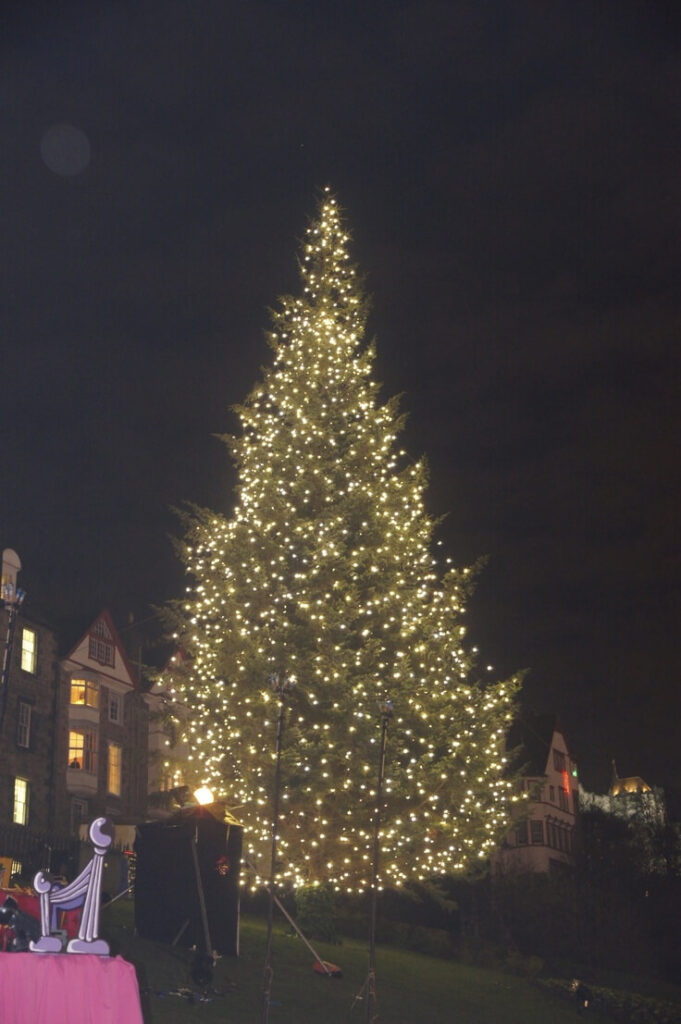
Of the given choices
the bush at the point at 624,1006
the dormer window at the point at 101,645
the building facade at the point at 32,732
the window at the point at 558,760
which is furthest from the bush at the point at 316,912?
the window at the point at 558,760

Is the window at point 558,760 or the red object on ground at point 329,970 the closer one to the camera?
the red object on ground at point 329,970

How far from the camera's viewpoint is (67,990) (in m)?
13.0

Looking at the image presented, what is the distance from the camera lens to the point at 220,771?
92.9 feet

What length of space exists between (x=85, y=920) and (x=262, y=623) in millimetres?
15476

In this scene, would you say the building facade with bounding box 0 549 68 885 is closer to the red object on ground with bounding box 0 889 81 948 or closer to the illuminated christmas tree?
the illuminated christmas tree

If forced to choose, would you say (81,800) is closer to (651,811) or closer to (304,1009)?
(304,1009)

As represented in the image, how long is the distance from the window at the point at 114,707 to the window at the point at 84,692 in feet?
6.30

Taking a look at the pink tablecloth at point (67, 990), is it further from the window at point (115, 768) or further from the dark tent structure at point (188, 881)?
the window at point (115, 768)

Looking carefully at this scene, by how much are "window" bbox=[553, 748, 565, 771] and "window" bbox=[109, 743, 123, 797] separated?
3029 cm

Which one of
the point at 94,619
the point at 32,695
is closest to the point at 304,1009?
the point at 32,695

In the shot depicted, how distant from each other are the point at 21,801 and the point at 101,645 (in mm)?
8419

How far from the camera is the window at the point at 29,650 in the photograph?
1650 inches

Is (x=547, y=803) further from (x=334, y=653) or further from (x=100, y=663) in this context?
(x=334, y=653)

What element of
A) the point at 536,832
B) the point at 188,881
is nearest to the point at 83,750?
the point at 188,881
